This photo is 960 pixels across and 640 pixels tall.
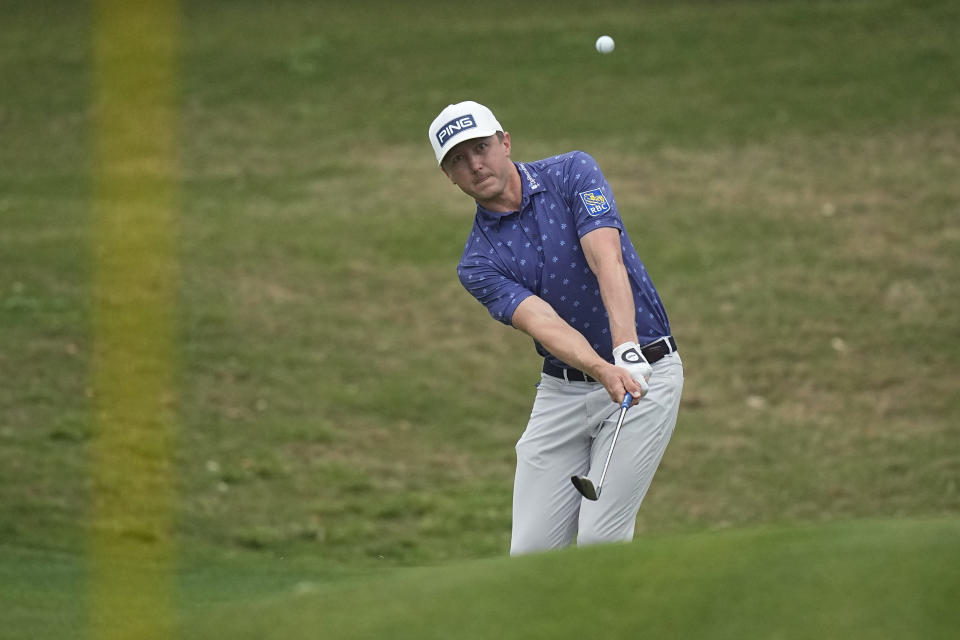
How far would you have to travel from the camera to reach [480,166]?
5.28 meters

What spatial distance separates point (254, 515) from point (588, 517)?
16.0ft

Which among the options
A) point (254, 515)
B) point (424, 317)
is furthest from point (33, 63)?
point (254, 515)

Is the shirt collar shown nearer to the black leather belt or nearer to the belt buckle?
the black leather belt

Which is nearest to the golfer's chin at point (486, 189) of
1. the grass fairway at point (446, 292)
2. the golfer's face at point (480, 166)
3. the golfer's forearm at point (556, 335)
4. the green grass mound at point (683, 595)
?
the golfer's face at point (480, 166)

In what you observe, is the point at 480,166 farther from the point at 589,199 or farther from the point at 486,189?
the point at 589,199

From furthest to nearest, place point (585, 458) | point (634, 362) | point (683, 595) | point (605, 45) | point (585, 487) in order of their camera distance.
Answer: point (605, 45) < point (585, 458) < point (585, 487) < point (634, 362) < point (683, 595)

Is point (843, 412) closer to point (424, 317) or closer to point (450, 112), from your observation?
point (424, 317)

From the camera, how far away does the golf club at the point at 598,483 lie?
197 inches

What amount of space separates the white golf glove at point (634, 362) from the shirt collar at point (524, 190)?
749mm

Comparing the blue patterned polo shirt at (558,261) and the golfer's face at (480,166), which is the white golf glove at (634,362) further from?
the golfer's face at (480,166)

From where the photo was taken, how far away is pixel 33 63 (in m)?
21.0

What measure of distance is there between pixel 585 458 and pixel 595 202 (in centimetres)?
101

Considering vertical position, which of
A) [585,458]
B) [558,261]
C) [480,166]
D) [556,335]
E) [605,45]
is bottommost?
[585,458]

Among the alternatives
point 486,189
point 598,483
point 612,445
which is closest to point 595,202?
point 486,189
